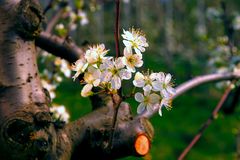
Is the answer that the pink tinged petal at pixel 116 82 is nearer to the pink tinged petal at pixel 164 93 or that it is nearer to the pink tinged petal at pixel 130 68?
the pink tinged petal at pixel 130 68

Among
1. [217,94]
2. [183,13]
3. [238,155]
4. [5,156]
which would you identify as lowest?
[5,156]

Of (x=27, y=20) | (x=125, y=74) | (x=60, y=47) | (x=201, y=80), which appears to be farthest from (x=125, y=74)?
(x=201, y=80)

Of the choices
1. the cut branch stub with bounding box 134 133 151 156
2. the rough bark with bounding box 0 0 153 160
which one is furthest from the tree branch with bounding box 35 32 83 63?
the cut branch stub with bounding box 134 133 151 156

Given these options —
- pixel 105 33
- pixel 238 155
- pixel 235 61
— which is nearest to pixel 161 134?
pixel 238 155

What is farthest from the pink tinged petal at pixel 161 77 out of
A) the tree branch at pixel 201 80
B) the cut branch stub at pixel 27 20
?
the tree branch at pixel 201 80

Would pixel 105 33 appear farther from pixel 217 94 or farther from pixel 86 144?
pixel 86 144

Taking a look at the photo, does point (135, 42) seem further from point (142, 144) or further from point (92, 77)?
point (142, 144)
